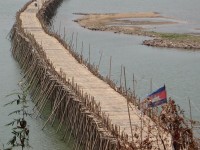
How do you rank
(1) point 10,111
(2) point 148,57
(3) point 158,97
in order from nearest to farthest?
(3) point 158,97, (1) point 10,111, (2) point 148,57

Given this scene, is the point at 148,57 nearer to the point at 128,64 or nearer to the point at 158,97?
the point at 128,64

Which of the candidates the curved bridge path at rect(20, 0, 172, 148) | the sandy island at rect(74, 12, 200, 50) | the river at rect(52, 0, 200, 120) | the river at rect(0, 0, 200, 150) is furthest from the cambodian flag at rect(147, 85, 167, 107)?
the sandy island at rect(74, 12, 200, 50)

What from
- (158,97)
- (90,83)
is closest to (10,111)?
(90,83)

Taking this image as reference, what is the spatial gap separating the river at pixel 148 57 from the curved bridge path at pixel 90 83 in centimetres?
333

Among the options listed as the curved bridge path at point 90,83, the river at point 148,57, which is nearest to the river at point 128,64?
the river at point 148,57

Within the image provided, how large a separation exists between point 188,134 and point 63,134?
47.3ft

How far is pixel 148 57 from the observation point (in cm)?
4794

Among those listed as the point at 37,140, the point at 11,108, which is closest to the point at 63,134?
the point at 37,140

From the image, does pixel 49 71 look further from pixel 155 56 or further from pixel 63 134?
pixel 155 56

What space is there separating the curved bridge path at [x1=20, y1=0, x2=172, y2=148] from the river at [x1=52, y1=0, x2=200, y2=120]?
10.9 feet

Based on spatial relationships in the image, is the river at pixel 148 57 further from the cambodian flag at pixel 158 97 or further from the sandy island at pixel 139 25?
the cambodian flag at pixel 158 97

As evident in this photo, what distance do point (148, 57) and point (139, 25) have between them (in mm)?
19131

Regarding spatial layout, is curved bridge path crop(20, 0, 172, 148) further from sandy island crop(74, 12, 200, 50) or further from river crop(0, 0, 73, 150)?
sandy island crop(74, 12, 200, 50)

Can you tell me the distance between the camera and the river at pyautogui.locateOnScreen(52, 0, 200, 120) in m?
36.2
